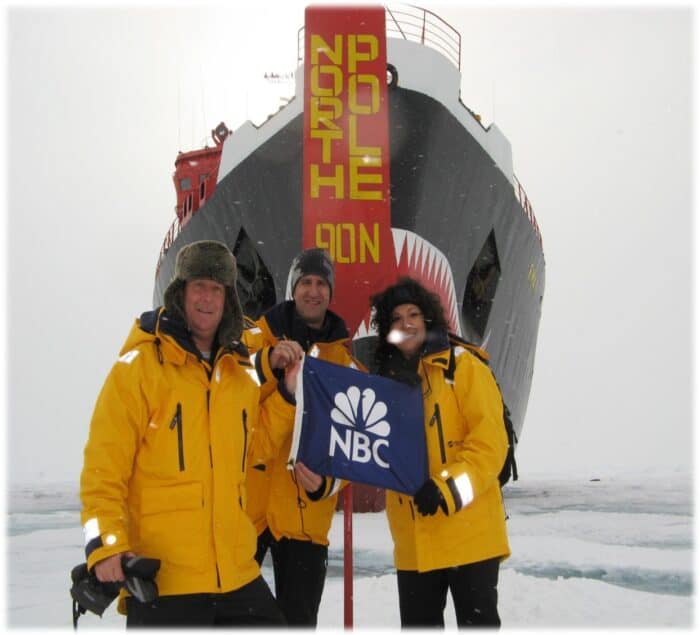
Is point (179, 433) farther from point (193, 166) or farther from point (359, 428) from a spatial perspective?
point (193, 166)

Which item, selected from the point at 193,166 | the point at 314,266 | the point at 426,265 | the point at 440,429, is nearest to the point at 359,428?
the point at 440,429

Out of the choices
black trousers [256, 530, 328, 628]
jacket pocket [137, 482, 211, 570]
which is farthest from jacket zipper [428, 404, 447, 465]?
jacket pocket [137, 482, 211, 570]

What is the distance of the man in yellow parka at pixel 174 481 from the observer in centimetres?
180

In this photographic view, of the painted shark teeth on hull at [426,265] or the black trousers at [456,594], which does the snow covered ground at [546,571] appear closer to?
the black trousers at [456,594]

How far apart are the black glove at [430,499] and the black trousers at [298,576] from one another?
57cm

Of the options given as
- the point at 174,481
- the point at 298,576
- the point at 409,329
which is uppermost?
the point at 409,329

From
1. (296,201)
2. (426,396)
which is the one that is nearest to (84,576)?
(426,396)

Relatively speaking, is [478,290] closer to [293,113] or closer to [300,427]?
[293,113]

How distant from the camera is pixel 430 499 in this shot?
6.81ft

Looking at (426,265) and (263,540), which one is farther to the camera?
(426,265)

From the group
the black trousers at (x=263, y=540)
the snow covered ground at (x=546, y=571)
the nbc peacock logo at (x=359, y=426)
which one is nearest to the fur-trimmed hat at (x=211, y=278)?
the nbc peacock logo at (x=359, y=426)

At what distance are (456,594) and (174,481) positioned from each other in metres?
0.97

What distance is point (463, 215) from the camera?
652cm

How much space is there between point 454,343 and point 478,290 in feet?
16.7
